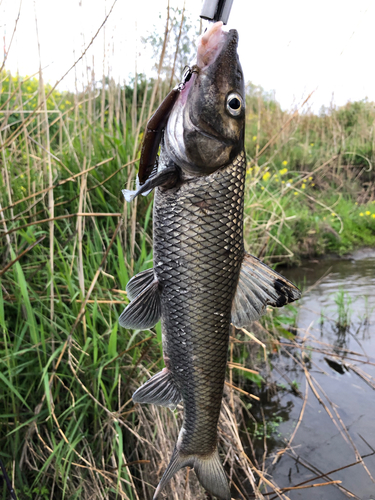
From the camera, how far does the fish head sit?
92 centimetres

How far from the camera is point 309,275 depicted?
21.0ft

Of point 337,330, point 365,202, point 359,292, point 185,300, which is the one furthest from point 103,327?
point 365,202

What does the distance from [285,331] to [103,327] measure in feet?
6.99

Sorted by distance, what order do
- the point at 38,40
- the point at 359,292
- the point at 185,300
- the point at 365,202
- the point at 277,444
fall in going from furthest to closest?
the point at 365,202, the point at 359,292, the point at 277,444, the point at 38,40, the point at 185,300

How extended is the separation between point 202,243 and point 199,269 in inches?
2.7

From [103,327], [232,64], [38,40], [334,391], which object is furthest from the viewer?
[334,391]

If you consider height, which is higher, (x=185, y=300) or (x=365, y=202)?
(x=185, y=300)

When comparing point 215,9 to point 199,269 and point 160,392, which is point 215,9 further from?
point 160,392

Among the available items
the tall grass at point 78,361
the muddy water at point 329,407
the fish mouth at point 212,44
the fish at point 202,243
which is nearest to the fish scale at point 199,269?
the fish at point 202,243

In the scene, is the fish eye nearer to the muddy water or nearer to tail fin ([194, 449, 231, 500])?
tail fin ([194, 449, 231, 500])

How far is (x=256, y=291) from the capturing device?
1.07 meters

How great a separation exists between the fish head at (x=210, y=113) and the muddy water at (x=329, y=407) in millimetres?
2087

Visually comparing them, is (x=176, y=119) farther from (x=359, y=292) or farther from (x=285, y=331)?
(x=359, y=292)

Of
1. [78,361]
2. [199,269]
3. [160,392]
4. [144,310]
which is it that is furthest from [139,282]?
[78,361]
